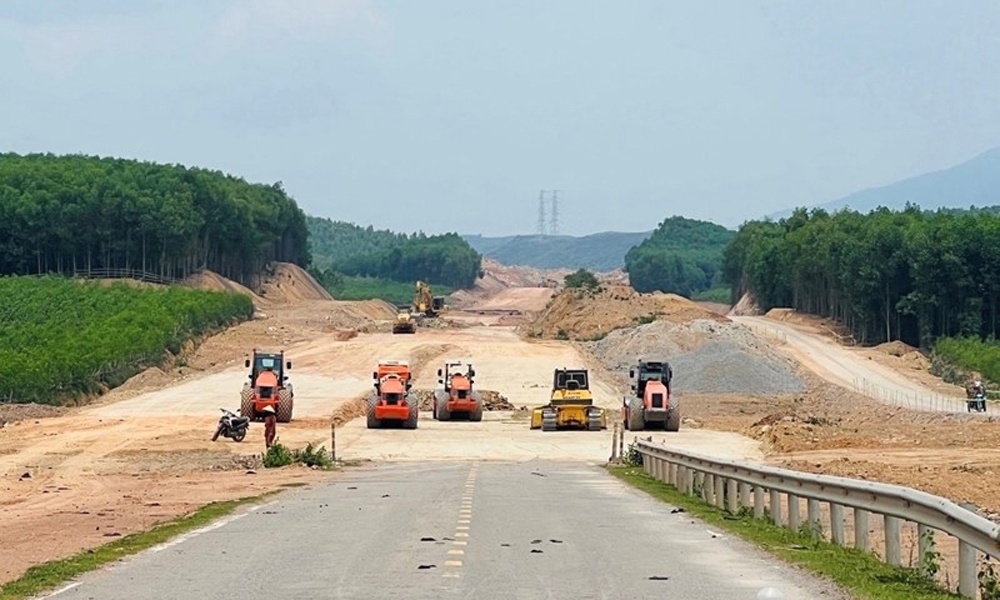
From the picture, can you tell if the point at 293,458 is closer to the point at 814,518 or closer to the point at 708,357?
the point at 814,518

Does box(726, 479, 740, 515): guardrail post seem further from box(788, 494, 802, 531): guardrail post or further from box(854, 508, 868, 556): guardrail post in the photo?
box(854, 508, 868, 556): guardrail post

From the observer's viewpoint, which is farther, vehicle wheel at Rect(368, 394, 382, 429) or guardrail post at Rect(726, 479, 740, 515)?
vehicle wheel at Rect(368, 394, 382, 429)

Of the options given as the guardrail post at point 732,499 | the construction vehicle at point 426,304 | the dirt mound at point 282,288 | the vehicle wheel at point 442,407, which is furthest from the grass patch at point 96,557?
the dirt mound at point 282,288

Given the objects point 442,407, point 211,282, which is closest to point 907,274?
point 211,282

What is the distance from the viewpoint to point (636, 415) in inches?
2291

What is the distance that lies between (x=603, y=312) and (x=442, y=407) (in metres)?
67.4

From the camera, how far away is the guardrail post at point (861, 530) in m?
18.1

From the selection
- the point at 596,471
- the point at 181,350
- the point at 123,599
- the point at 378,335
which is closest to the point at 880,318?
the point at 378,335

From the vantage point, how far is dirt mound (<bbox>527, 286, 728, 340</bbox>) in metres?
126

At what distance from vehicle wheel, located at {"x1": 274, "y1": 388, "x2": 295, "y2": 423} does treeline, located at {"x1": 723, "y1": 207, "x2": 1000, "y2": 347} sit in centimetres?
7533

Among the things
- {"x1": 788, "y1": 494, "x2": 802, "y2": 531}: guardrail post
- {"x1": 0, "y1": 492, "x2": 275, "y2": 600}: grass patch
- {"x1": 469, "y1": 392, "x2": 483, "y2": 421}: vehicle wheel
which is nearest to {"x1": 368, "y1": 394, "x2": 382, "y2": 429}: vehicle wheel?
{"x1": 469, "y1": 392, "x2": 483, "y2": 421}: vehicle wheel

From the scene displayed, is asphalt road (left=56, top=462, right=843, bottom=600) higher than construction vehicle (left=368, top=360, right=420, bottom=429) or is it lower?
lower

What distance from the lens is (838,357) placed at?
357 feet

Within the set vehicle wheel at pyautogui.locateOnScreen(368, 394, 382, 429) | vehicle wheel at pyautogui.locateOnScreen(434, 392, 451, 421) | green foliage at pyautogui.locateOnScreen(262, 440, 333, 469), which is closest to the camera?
green foliage at pyautogui.locateOnScreen(262, 440, 333, 469)
